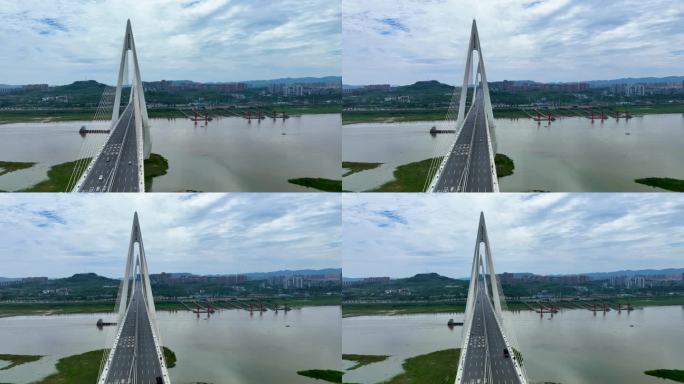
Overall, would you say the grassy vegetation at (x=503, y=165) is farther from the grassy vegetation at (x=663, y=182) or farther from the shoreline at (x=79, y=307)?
the shoreline at (x=79, y=307)

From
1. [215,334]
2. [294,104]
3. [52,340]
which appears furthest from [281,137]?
[52,340]

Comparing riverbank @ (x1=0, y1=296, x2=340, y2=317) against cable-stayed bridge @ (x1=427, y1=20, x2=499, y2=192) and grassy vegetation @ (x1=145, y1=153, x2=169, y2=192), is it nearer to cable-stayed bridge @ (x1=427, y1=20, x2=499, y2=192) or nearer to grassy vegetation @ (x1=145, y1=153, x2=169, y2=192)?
grassy vegetation @ (x1=145, y1=153, x2=169, y2=192)

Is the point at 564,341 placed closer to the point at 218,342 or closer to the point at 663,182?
the point at 663,182

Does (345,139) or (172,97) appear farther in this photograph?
(172,97)

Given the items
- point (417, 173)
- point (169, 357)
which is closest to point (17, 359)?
point (169, 357)

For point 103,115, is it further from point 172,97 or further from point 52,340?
point 52,340
